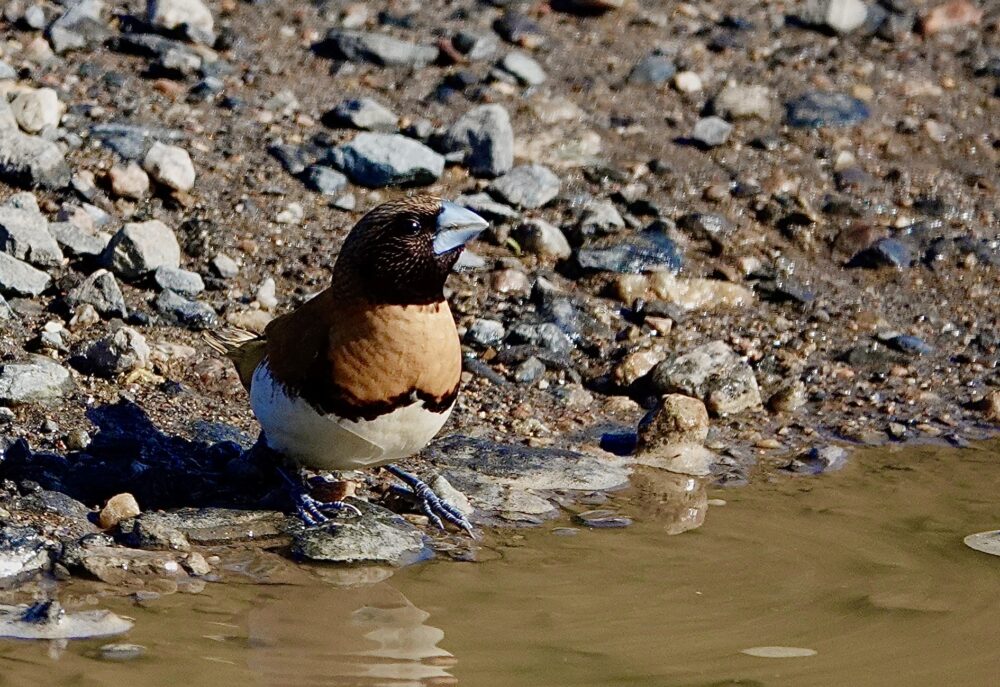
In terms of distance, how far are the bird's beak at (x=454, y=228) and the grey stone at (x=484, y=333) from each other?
2.13m

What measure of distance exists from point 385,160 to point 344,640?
4.36 m

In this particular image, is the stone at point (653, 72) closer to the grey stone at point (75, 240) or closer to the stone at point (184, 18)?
the stone at point (184, 18)

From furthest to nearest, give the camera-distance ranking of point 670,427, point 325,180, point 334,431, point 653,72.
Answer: point 653,72
point 325,180
point 670,427
point 334,431

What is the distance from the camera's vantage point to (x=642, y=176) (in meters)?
9.36

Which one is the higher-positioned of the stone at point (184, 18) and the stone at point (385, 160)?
the stone at point (184, 18)

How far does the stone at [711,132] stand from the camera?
383 inches

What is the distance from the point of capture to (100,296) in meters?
7.16

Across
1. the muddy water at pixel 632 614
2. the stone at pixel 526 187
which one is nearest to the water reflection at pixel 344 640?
the muddy water at pixel 632 614

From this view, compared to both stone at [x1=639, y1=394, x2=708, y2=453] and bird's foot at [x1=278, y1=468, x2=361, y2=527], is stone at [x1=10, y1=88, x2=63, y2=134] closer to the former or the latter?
bird's foot at [x1=278, y1=468, x2=361, y2=527]

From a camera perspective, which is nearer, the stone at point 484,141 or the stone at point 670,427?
the stone at point 670,427

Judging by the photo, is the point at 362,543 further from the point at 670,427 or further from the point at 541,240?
the point at 541,240

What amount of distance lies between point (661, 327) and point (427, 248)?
2.74 m

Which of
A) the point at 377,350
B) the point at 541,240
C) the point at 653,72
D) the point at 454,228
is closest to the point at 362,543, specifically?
the point at 377,350

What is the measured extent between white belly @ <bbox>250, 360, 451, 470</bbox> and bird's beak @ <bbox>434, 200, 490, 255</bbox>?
0.58m
